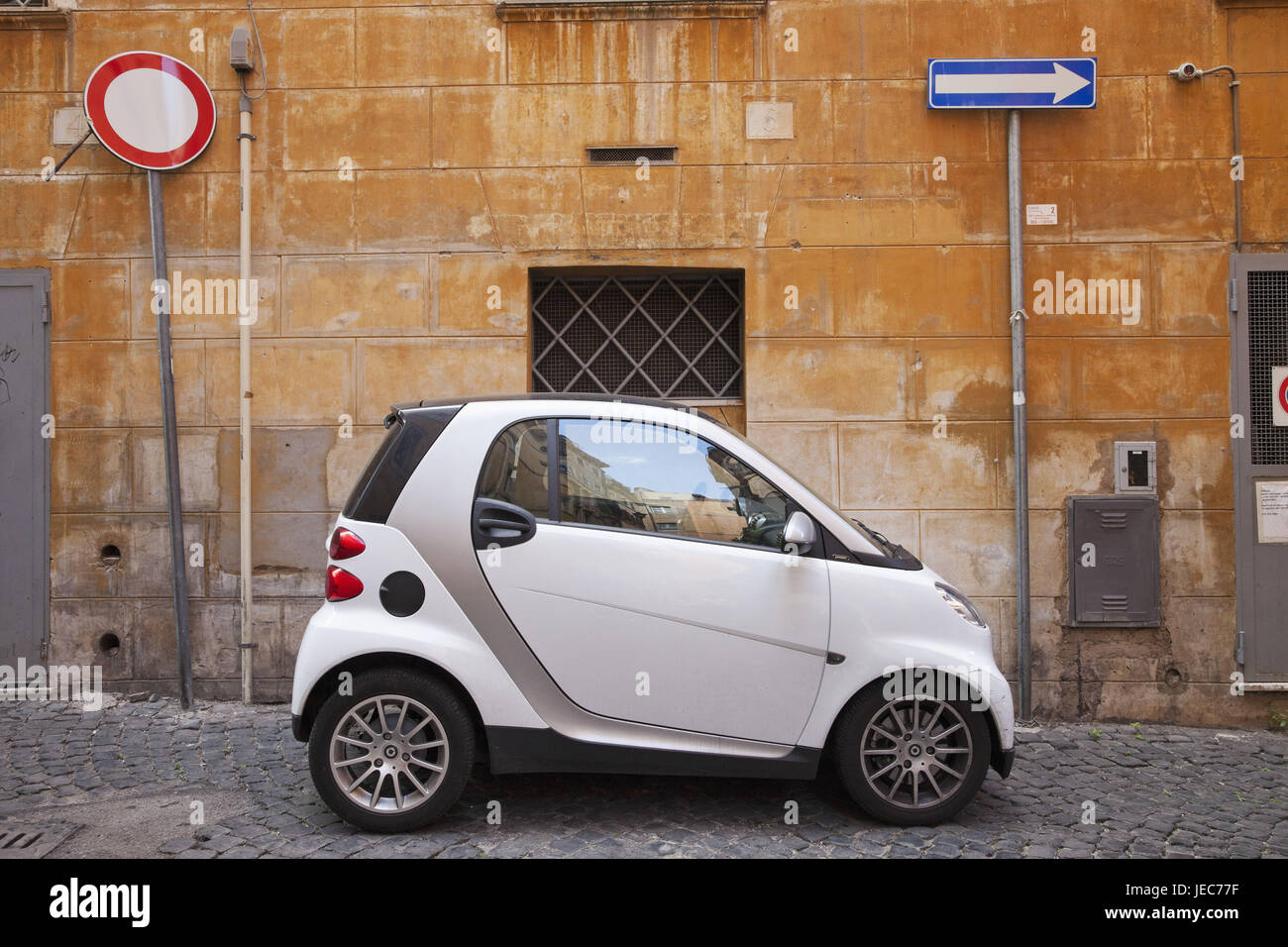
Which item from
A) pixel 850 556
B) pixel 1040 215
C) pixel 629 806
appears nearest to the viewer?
pixel 850 556

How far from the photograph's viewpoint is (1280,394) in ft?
21.1

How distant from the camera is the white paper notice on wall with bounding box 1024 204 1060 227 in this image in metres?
6.48

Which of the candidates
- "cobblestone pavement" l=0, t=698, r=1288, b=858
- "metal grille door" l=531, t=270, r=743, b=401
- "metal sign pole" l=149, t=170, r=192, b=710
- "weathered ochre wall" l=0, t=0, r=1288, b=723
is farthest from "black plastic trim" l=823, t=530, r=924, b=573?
"metal sign pole" l=149, t=170, r=192, b=710

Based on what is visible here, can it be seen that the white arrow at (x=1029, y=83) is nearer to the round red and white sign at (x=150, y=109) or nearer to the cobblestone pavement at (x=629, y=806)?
the cobblestone pavement at (x=629, y=806)

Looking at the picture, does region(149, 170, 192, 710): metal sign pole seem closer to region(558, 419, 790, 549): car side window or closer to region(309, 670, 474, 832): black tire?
region(309, 670, 474, 832): black tire

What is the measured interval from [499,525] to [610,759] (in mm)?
1120

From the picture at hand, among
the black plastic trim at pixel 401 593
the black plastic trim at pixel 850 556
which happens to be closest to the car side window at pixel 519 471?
the black plastic trim at pixel 401 593

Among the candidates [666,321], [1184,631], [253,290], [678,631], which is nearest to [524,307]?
[666,321]

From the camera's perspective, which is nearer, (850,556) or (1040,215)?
(850,556)

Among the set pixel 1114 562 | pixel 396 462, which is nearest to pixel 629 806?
pixel 396 462

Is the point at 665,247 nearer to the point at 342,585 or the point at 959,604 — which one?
the point at 959,604

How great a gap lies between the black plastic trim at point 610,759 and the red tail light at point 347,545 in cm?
97

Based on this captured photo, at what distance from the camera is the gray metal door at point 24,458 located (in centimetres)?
653

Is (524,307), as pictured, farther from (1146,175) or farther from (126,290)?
(1146,175)
